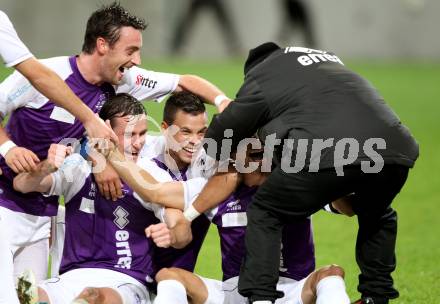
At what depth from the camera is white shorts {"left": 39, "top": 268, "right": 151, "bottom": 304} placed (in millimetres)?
Result: 4945

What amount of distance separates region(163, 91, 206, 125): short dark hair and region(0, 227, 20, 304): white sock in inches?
56.4

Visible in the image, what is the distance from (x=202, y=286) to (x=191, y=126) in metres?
1.00

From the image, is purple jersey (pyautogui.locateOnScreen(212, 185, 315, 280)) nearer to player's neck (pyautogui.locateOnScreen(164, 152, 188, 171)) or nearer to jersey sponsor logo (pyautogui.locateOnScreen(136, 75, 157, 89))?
player's neck (pyautogui.locateOnScreen(164, 152, 188, 171))

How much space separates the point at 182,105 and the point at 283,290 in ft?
4.21

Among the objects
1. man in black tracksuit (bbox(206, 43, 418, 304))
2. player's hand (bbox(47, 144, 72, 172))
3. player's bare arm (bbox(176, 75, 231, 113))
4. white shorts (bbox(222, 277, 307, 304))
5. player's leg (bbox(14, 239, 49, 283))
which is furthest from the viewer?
player's bare arm (bbox(176, 75, 231, 113))

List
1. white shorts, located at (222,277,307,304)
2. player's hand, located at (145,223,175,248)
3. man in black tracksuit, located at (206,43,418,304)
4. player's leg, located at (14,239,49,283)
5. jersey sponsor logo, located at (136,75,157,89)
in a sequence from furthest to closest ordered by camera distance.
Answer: jersey sponsor logo, located at (136,75,157,89)
player's leg, located at (14,239,49,283)
white shorts, located at (222,277,307,304)
player's hand, located at (145,223,175,248)
man in black tracksuit, located at (206,43,418,304)

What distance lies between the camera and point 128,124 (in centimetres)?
532

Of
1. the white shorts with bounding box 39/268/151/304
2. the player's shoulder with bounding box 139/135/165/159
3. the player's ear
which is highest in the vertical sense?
the player's ear

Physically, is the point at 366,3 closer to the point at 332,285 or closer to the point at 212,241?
the point at 212,241

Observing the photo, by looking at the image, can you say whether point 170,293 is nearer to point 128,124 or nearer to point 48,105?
point 128,124

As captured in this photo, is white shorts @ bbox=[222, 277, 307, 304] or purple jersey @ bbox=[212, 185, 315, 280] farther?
purple jersey @ bbox=[212, 185, 315, 280]

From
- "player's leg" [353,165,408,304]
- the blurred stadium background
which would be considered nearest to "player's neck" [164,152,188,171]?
"player's leg" [353,165,408,304]

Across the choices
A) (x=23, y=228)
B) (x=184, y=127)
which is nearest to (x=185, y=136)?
(x=184, y=127)

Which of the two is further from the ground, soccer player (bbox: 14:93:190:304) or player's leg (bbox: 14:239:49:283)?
soccer player (bbox: 14:93:190:304)
